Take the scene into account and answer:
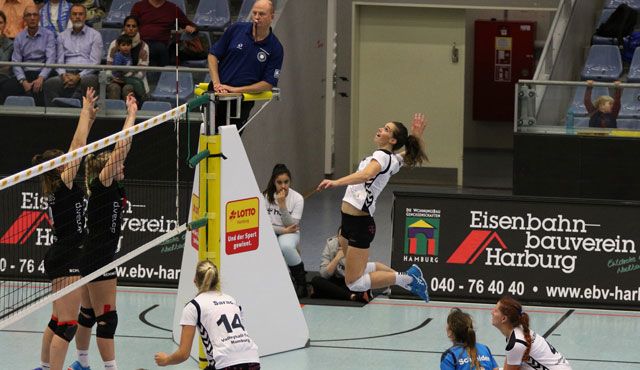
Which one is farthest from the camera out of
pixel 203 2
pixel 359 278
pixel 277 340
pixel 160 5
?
pixel 203 2

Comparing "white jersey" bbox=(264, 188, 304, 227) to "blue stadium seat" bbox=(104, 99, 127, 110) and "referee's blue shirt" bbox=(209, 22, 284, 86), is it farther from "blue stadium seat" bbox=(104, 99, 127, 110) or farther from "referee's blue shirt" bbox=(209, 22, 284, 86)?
"blue stadium seat" bbox=(104, 99, 127, 110)

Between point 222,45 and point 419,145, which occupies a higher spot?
point 222,45

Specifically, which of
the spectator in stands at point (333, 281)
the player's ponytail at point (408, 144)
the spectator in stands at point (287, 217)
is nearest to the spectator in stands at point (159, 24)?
the spectator in stands at point (287, 217)

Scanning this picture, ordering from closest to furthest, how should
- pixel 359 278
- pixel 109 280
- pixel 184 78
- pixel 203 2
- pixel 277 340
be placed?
pixel 109 280, pixel 277 340, pixel 359 278, pixel 184 78, pixel 203 2

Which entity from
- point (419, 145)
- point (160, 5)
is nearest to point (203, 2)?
point (160, 5)


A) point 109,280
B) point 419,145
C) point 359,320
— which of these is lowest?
point 359,320

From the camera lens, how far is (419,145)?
11.7m

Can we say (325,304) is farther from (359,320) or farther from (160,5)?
(160,5)

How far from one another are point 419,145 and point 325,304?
7.07ft

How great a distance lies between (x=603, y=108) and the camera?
14.4 meters

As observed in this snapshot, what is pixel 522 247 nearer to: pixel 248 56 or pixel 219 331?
pixel 248 56

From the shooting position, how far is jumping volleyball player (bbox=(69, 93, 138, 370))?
378 inches

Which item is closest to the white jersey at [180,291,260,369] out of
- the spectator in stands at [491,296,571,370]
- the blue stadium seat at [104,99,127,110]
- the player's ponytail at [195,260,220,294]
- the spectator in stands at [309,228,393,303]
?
the player's ponytail at [195,260,220,294]

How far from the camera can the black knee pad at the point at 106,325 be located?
32.0 feet
